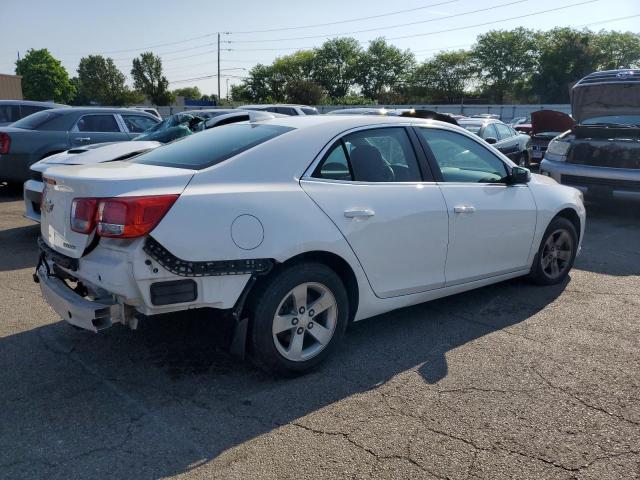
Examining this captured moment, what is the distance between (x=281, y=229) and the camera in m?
3.29

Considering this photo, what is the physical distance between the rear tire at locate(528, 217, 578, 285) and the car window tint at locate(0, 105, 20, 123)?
12340mm

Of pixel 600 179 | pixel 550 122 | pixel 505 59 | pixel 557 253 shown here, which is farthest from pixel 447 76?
pixel 557 253

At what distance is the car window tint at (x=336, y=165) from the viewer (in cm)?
369

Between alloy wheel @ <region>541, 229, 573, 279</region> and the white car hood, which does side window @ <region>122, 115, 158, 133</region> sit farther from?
alloy wheel @ <region>541, 229, 573, 279</region>

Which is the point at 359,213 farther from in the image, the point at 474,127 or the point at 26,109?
the point at 26,109

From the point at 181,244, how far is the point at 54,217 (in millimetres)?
1035

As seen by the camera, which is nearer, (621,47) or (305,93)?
(305,93)

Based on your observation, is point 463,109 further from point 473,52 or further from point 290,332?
point 473,52

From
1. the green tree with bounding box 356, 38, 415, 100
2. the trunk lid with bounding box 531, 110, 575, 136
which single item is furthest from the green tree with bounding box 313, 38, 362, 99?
the trunk lid with bounding box 531, 110, 575, 136

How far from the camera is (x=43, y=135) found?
9.48 m

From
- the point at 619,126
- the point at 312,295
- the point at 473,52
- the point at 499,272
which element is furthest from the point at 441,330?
the point at 473,52

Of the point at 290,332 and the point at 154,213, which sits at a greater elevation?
the point at 154,213

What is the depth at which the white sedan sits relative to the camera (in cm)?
304

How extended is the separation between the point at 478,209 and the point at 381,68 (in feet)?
345
